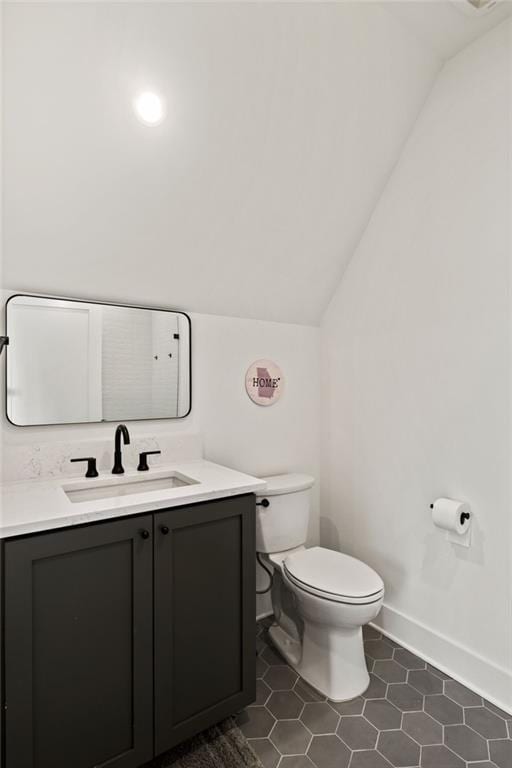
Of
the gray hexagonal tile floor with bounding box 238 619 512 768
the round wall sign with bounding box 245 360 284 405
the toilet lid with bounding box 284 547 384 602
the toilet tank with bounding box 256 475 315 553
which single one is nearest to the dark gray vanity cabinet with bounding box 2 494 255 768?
the gray hexagonal tile floor with bounding box 238 619 512 768

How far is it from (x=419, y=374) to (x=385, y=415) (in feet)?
0.98

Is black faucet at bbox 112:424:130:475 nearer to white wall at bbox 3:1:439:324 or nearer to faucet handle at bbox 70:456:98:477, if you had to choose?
faucet handle at bbox 70:456:98:477

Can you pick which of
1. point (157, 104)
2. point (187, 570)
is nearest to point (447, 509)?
point (187, 570)

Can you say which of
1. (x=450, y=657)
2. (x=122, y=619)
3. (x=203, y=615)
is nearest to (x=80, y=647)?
(x=122, y=619)

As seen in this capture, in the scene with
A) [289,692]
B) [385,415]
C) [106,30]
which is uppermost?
[106,30]

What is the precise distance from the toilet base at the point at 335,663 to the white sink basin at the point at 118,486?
89cm

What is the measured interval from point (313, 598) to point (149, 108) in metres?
1.94

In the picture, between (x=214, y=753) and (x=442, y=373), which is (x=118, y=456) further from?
(x=442, y=373)

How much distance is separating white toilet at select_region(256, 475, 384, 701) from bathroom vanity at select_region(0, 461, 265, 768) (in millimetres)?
328

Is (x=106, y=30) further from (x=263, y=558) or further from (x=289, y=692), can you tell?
(x=289, y=692)

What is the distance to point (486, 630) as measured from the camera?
1725 mm

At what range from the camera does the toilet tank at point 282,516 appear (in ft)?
6.49

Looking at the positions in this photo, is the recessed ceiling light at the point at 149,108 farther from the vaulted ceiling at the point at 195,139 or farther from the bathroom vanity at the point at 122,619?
the bathroom vanity at the point at 122,619

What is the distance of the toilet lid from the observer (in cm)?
166
